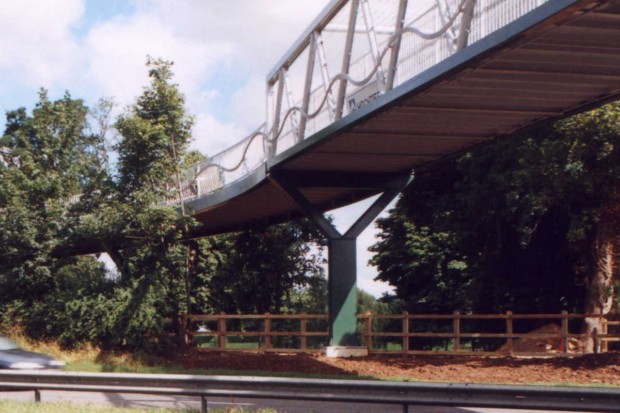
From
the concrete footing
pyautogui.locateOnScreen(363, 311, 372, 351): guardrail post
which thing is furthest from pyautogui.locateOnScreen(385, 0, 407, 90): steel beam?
pyautogui.locateOnScreen(363, 311, 372, 351): guardrail post

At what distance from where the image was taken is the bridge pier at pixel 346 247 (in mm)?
24312

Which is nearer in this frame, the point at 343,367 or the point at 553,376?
the point at 553,376

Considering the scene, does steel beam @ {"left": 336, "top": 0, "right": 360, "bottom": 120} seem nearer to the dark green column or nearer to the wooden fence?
the dark green column

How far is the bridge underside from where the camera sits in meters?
12.3

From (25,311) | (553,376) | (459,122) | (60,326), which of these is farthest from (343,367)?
(25,311)

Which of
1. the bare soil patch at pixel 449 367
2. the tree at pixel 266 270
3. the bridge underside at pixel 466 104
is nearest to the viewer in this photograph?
the bridge underside at pixel 466 104

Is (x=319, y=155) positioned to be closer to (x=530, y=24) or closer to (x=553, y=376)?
(x=553, y=376)

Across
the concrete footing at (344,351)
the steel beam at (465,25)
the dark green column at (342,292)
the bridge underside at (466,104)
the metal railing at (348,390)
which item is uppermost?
the steel beam at (465,25)

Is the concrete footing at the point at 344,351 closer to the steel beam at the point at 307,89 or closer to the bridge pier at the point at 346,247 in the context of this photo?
the bridge pier at the point at 346,247

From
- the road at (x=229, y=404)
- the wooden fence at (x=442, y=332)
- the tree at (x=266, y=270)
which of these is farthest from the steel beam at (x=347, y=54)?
the tree at (x=266, y=270)

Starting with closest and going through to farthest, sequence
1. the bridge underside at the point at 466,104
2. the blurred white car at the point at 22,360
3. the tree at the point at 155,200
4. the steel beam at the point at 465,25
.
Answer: the bridge underside at the point at 466,104 < the steel beam at the point at 465,25 < the blurred white car at the point at 22,360 < the tree at the point at 155,200

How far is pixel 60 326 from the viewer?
2839 cm

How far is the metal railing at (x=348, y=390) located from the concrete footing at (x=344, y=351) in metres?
11.1

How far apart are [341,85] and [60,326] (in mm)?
14519
